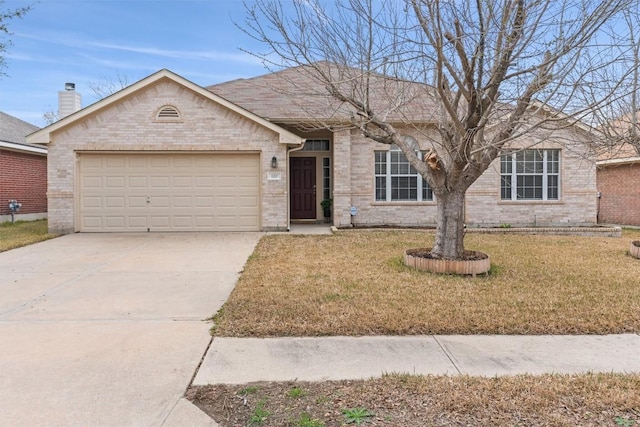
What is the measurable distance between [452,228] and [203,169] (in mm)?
8075

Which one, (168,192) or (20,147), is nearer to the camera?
(168,192)

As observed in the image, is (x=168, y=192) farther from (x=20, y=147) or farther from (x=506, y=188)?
(x=506, y=188)

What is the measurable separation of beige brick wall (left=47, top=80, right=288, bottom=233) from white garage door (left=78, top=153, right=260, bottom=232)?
0.36 m

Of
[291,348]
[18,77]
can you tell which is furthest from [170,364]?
[18,77]

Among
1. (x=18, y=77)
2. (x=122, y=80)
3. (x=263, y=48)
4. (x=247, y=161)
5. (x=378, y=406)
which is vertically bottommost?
(x=378, y=406)

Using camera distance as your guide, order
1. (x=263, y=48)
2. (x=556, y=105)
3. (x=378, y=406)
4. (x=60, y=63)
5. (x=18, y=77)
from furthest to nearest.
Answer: (x=60, y=63), (x=18, y=77), (x=263, y=48), (x=556, y=105), (x=378, y=406)

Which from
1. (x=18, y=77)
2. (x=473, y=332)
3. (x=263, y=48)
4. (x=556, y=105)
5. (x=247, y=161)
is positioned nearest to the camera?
(x=473, y=332)

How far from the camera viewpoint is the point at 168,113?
12.4 m

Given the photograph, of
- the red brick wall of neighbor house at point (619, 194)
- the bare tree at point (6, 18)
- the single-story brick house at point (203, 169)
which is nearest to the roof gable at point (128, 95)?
the single-story brick house at point (203, 169)

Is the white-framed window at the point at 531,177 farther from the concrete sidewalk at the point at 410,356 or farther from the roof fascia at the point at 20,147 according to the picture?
the roof fascia at the point at 20,147

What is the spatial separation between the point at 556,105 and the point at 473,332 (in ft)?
14.2

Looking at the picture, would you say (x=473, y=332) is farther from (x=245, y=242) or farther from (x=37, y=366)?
(x=245, y=242)

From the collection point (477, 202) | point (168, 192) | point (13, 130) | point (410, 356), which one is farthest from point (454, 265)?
point (13, 130)

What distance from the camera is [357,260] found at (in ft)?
27.1
